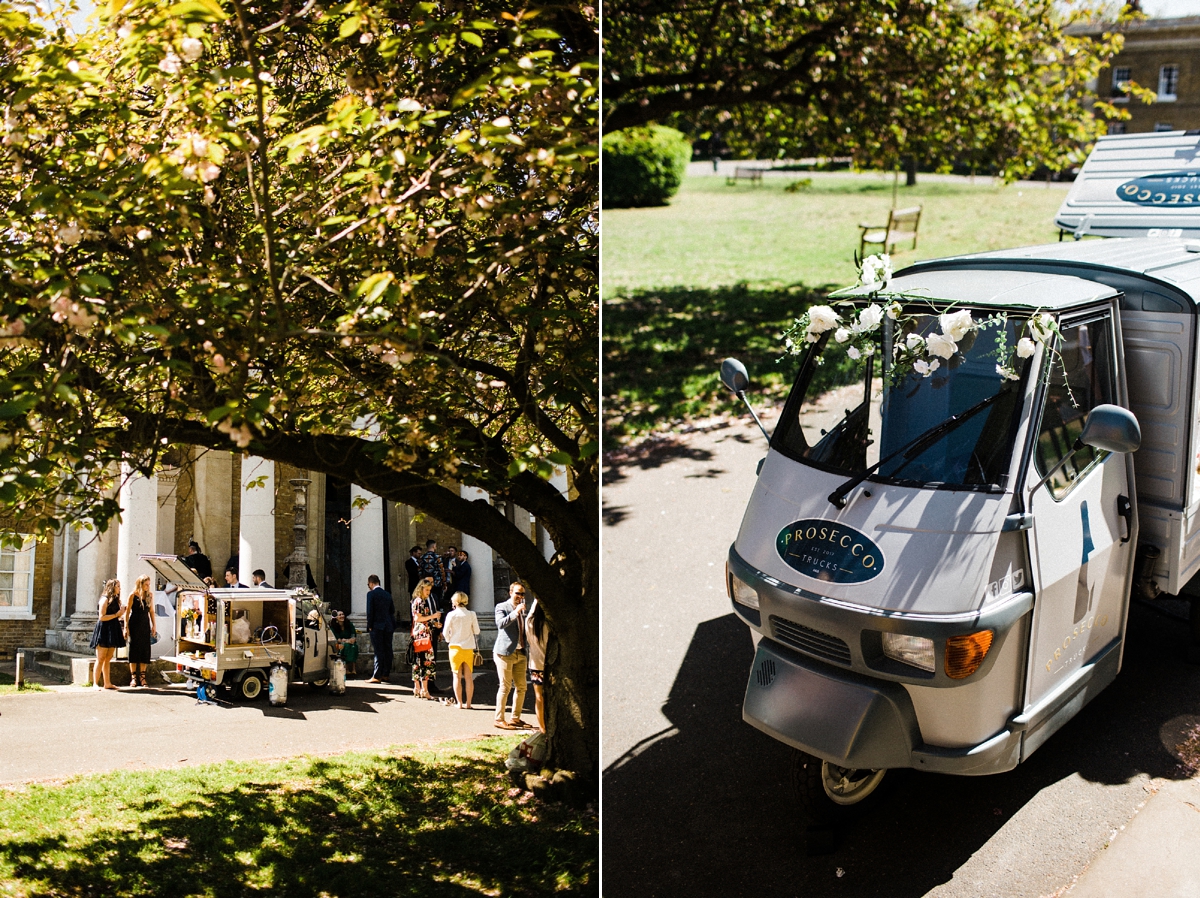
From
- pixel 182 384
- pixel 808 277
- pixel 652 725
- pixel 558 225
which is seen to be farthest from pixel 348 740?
pixel 808 277

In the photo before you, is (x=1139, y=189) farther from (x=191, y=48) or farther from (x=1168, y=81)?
(x=1168, y=81)

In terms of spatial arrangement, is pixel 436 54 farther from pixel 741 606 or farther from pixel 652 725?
pixel 652 725

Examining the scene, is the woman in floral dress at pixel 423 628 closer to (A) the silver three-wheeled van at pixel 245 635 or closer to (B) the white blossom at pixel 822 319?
(A) the silver three-wheeled van at pixel 245 635

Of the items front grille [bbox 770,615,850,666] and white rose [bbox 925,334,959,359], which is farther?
white rose [bbox 925,334,959,359]

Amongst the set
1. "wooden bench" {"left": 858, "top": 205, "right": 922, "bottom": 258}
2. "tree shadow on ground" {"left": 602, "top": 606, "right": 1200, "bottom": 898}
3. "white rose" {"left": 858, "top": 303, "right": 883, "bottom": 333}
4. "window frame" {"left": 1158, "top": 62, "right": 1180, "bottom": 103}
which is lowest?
"tree shadow on ground" {"left": 602, "top": 606, "right": 1200, "bottom": 898}

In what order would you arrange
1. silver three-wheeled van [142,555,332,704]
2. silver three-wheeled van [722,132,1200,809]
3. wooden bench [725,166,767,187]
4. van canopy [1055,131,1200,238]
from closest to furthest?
silver three-wheeled van [142,555,332,704] → silver three-wheeled van [722,132,1200,809] → van canopy [1055,131,1200,238] → wooden bench [725,166,767,187]

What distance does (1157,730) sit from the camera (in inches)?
191

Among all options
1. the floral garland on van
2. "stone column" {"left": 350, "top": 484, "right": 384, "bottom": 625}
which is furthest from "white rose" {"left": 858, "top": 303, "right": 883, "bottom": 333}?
"stone column" {"left": 350, "top": 484, "right": 384, "bottom": 625}

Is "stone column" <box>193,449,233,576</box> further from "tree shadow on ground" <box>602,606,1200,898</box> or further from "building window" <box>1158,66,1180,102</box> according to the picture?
"building window" <box>1158,66,1180,102</box>

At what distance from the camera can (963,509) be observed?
367 centimetres

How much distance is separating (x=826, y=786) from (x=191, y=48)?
3.64 meters

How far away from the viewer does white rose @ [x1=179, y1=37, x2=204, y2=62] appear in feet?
7.47

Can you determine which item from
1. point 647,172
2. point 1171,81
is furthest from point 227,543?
point 1171,81

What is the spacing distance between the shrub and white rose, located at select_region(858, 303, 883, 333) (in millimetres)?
26211
